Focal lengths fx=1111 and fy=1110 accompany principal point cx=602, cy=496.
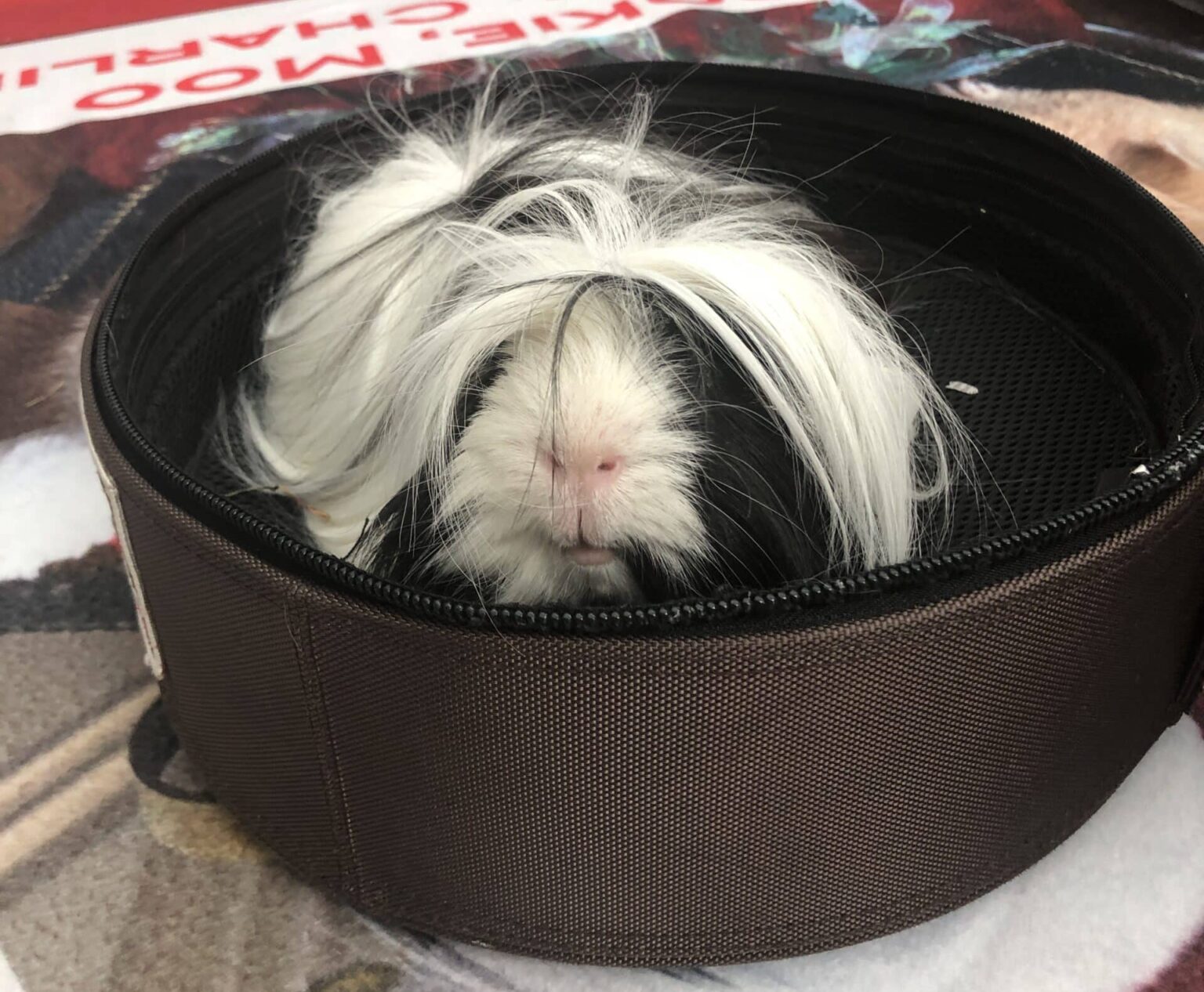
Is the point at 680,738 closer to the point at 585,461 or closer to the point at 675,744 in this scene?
the point at 675,744

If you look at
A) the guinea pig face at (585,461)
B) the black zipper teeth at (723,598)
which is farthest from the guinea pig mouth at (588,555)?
the black zipper teeth at (723,598)

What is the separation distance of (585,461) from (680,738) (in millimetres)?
196

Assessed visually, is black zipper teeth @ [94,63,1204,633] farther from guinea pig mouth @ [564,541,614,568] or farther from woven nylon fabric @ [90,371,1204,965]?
guinea pig mouth @ [564,541,614,568]

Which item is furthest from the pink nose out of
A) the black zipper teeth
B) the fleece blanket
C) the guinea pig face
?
the fleece blanket

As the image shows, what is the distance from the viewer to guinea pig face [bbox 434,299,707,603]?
0.77m

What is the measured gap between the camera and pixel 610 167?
3.29 ft

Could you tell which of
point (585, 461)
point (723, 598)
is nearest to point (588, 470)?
point (585, 461)

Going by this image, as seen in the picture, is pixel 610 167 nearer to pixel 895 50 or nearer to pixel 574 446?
pixel 574 446

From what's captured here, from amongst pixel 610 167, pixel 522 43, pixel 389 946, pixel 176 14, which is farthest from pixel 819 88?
pixel 176 14

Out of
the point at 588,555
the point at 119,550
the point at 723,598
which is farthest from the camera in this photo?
the point at 119,550

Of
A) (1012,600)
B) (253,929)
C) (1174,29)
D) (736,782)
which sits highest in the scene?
(1174,29)

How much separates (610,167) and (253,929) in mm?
725

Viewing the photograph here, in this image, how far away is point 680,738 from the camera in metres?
0.72

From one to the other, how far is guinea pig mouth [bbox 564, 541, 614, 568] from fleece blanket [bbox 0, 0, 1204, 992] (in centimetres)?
34
